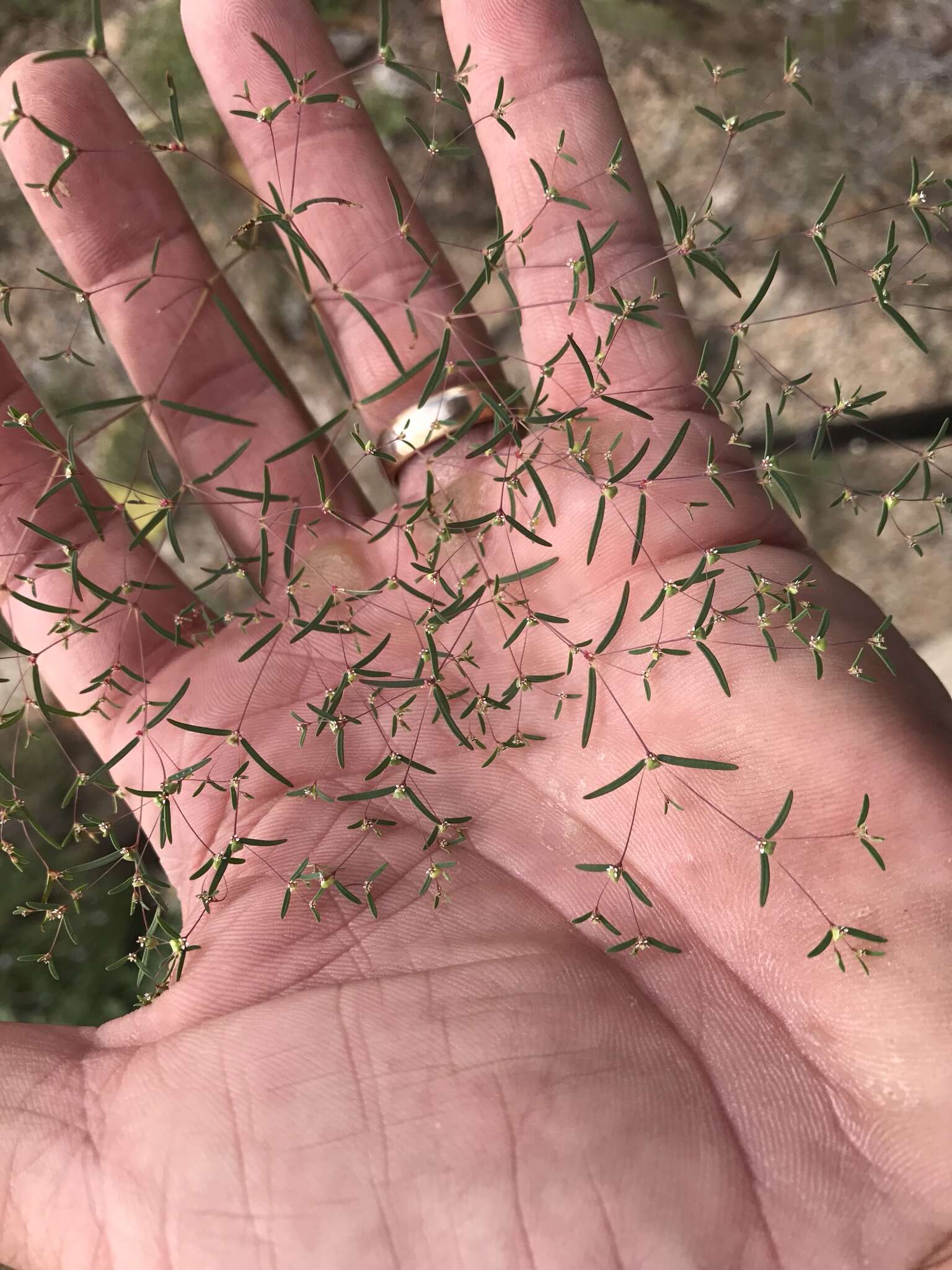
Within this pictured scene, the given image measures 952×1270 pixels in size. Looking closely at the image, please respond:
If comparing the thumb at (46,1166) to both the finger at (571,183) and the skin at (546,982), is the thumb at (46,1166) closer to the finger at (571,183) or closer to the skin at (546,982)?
the skin at (546,982)

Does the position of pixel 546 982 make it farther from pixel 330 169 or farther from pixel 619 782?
pixel 330 169

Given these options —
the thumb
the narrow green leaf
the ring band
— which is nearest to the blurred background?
the ring band

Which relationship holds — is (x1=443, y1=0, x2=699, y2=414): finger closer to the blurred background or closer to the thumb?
the blurred background

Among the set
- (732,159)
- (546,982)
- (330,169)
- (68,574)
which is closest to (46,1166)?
(546,982)

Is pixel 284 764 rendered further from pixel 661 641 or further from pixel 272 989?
pixel 661 641

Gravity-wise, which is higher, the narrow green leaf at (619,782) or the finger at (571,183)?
the finger at (571,183)

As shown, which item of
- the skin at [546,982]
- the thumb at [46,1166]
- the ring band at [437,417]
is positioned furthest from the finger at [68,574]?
the thumb at [46,1166]
